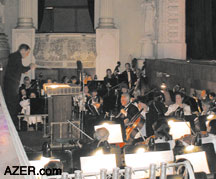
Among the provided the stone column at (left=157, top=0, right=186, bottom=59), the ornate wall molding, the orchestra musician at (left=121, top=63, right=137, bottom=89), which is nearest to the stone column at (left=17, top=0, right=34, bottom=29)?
the ornate wall molding

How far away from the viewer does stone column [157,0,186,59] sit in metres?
18.7

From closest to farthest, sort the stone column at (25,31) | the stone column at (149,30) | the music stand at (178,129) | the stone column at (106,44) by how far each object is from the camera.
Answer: the music stand at (178,129), the stone column at (25,31), the stone column at (106,44), the stone column at (149,30)

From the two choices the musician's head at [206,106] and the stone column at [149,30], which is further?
the stone column at [149,30]

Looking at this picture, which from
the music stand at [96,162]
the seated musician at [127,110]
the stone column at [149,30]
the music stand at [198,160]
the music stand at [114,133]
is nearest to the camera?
the music stand at [96,162]

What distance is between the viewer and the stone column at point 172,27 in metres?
18.7

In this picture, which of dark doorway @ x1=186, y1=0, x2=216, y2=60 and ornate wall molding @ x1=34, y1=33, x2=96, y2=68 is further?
ornate wall molding @ x1=34, y1=33, x2=96, y2=68

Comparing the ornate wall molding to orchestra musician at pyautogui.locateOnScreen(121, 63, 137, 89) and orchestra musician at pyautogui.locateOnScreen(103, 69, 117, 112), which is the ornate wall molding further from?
orchestra musician at pyautogui.locateOnScreen(103, 69, 117, 112)

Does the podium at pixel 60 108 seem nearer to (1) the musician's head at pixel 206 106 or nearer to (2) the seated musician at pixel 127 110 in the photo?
Answer: (2) the seated musician at pixel 127 110

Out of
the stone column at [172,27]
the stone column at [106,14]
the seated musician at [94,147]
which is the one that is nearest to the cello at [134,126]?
the seated musician at [94,147]

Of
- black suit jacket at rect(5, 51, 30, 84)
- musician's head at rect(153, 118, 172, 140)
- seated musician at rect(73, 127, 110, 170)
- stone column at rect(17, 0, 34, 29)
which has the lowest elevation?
seated musician at rect(73, 127, 110, 170)

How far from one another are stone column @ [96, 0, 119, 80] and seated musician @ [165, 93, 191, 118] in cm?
938

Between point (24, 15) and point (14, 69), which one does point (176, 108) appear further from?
point (24, 15)

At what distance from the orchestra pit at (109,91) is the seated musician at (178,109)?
30 millimetres

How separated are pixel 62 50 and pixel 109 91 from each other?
6.04 meters
